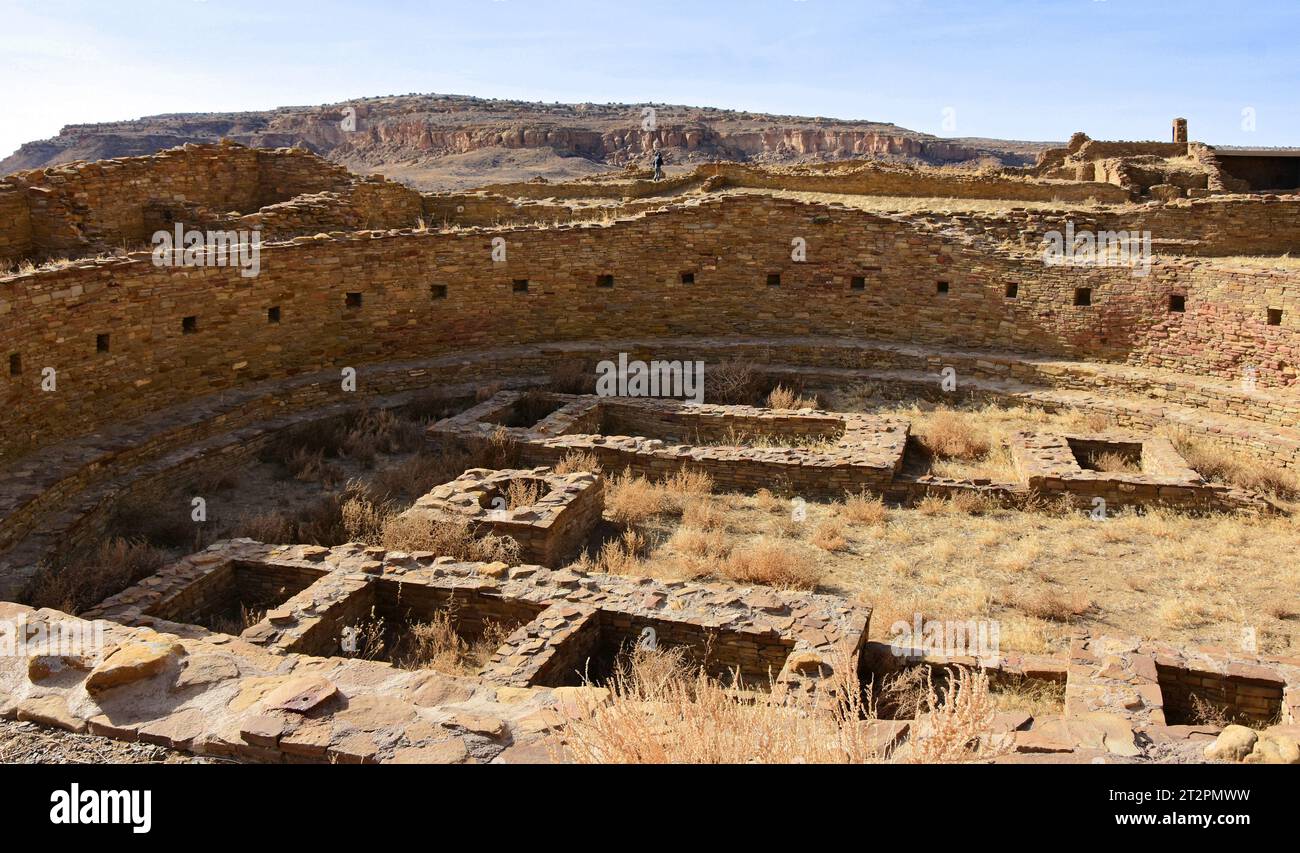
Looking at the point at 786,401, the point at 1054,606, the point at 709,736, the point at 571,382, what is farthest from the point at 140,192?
the point at 709,736

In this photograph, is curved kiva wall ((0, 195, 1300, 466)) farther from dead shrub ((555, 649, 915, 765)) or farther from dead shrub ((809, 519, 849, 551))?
dead shrub ((555, 649, 915, 765))

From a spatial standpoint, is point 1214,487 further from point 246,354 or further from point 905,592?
point 246,354

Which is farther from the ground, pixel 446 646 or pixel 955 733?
pixel 955 733

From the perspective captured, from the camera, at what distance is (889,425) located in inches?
431

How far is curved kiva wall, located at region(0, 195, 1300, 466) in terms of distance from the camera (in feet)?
32.9

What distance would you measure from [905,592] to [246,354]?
8.16 m

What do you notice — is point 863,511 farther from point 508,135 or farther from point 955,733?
point 508,135

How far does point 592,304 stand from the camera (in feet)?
46.9

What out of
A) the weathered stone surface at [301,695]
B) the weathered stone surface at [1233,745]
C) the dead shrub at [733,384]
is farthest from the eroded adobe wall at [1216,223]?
the weathered stone surface at [301,695]

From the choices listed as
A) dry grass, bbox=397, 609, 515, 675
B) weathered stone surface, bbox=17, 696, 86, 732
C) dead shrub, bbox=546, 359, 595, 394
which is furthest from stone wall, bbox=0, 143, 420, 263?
weathered stone surface, bbox=17, 696, 86, 732

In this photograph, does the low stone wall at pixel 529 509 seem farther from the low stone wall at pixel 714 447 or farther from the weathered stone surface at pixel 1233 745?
the weathered stone surface at pixel 1233 745

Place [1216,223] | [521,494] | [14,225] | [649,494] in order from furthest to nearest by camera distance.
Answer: [1216,223] < [14,225] < [649,494] < [521,494]
